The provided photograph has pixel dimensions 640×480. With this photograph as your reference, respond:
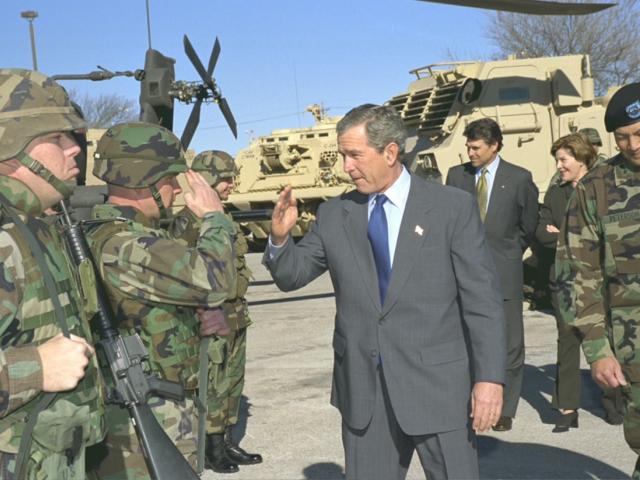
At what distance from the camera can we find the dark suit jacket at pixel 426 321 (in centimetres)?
391

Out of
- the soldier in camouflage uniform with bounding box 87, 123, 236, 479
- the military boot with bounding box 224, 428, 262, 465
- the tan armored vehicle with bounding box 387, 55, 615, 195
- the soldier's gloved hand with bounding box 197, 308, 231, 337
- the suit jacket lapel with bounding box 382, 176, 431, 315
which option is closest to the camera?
the soldier in camouflage uniform with bounding box 87, 123, 236, 479

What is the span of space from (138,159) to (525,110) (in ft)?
37.2

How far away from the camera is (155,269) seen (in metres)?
3.46

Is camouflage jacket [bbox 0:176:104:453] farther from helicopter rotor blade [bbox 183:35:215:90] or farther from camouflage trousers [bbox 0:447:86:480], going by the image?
helicopter rotor blade [bbox 183:35:215:90]

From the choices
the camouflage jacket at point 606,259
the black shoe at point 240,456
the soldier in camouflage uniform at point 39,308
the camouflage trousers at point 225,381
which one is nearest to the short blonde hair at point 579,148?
the camouflage trousers at point 225,381

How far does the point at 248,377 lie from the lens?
9.45 m

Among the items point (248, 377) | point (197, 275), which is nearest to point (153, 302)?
point (197, 275)

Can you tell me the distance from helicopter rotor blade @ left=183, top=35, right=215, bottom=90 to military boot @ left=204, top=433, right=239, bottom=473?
20.6 ft

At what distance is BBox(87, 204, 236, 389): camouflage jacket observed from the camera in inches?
135

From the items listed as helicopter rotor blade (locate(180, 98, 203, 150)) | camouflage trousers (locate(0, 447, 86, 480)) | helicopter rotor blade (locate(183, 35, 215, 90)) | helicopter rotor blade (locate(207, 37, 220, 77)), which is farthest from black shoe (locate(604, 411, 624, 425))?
helicopter rotor blade (locate(207, 37, 220, 77))

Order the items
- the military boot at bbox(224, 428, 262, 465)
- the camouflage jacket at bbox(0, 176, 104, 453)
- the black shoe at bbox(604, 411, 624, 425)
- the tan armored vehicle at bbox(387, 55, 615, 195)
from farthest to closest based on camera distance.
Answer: the tan armored vehicle at bbox(387, 55, 615, 195) → the black shoe at bbox(604, 411, 624, 425) → the military boot at bbox(224, 428, 262, 465) → the camouflage jacket at bbox(0, 176, 104, 453)

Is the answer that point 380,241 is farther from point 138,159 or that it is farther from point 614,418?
point 614,418

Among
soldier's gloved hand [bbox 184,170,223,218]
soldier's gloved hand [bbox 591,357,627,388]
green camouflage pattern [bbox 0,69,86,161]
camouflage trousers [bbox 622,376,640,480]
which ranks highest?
green camouflage pattern [bbox 0,69,86,161]

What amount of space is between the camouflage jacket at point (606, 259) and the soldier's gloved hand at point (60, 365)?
2.37 meters
